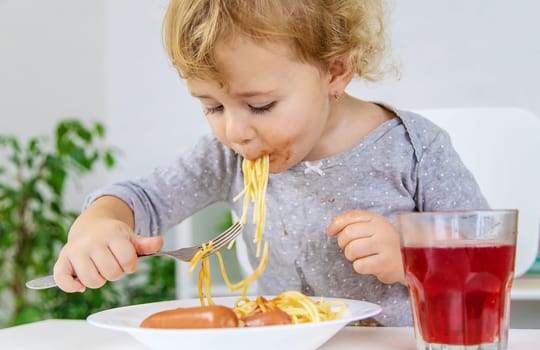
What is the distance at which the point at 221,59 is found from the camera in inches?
39.7

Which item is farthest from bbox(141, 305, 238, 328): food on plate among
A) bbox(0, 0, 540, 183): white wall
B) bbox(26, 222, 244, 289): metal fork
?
bbox(0, 0, 540, 183): white wall

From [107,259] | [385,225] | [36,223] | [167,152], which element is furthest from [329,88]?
Result: [167,152]

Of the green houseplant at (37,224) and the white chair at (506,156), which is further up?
the white chair at (506,156)

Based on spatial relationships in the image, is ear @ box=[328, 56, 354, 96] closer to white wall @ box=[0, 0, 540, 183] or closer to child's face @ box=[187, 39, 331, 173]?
child's face @ box=[187, 39, 331, 173]

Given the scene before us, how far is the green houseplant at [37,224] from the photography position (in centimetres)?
262

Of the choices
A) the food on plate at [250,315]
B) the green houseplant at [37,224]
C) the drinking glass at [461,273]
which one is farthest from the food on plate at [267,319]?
the green houseplant at [37,224]

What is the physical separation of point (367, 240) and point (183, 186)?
0.49 meters

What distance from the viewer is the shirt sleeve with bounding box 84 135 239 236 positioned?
126cm

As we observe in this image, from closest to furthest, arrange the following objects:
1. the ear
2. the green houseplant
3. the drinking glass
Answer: the drinking glass, the ear, the green houseplant

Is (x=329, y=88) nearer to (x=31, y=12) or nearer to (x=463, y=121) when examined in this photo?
(x=463, y=121)

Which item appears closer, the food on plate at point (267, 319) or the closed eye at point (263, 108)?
the food on plate at point (267, 319)

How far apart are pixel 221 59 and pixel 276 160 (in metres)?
0.18

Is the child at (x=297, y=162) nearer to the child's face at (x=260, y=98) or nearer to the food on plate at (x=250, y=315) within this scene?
the child's face at (x=260, y=98)

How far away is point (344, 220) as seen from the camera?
912mm
